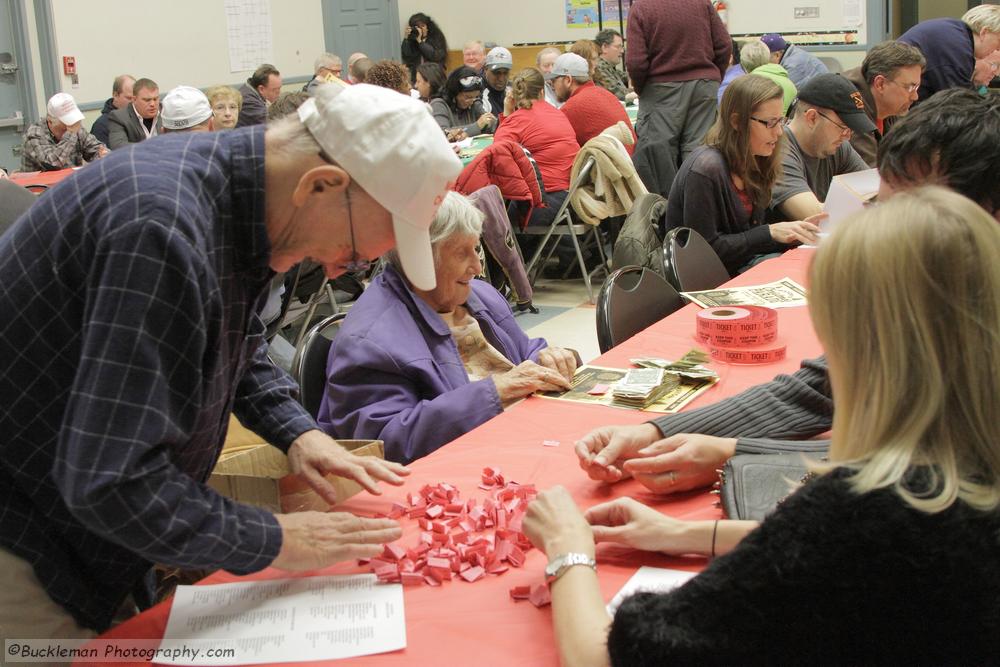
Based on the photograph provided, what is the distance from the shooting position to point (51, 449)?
1.45 metres

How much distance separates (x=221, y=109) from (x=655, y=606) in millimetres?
7321

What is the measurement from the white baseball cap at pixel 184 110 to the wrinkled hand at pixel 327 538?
17.5 feet

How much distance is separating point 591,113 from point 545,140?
0.71 m

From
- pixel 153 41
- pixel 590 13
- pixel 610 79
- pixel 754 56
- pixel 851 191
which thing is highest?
pixel 590 13

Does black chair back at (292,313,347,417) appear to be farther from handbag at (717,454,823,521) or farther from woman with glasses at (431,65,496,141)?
woman with glasses at (431,65,496,141)

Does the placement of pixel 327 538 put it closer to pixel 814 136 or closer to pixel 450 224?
pixel 450 224

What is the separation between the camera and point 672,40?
7062mm

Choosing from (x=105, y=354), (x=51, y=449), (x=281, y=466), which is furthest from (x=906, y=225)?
(x=281, y=466)

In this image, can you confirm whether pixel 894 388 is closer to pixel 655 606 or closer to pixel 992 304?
pixel 992 304

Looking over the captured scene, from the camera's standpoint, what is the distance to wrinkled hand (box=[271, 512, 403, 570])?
1521mm

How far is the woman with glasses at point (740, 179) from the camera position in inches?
171

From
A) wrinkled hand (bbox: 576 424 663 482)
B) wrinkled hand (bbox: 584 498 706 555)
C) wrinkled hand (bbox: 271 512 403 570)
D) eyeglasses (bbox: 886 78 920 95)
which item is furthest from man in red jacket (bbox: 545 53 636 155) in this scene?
wrinkled hand (bbox: 271 512 403 570)

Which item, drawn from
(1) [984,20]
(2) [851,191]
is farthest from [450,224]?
(1) [984,20]

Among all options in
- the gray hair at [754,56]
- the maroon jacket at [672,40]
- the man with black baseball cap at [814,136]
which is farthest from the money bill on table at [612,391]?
the gray hair at [754,56]
